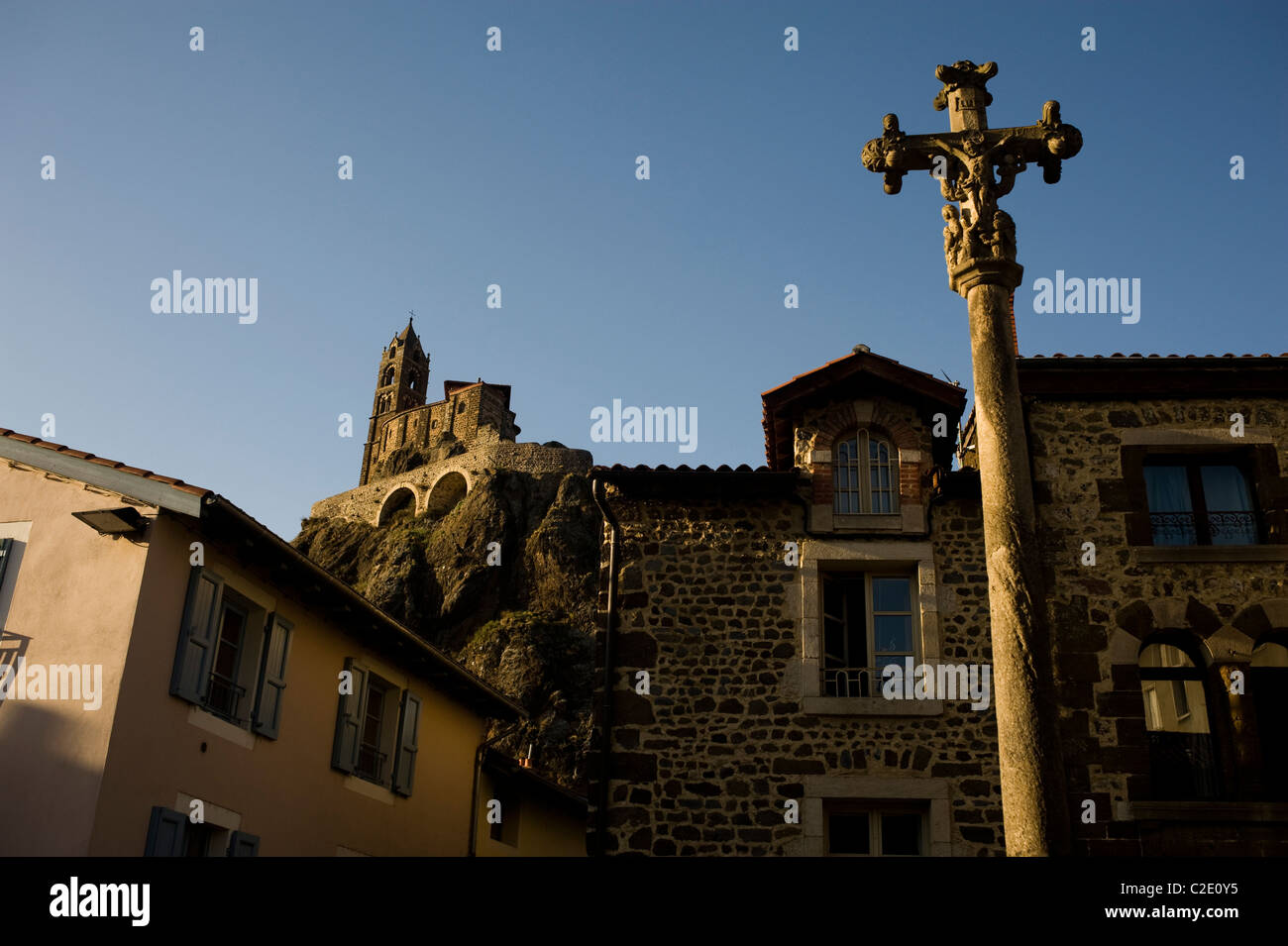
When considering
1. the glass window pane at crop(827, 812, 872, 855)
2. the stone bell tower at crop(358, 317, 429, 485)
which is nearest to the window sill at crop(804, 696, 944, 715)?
the glass window pane at crop(827, 812, 872, 855)

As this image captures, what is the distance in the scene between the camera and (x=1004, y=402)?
6.60 m

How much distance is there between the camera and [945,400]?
11992 millimetres

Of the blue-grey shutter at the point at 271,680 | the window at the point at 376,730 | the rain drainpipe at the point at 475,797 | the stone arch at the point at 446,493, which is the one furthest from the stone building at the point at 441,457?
the blue-grey shutter at the point at 271,680

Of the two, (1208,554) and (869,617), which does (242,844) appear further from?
(1208,554)

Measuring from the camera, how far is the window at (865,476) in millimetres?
11852

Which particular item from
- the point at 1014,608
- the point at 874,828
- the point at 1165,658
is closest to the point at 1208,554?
the point at 1165,658

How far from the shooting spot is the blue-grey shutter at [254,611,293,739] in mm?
12234

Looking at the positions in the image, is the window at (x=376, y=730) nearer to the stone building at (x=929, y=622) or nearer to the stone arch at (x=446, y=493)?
the stone building at (x=929, y=622)

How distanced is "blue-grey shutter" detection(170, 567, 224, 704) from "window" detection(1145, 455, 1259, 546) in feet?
30.8

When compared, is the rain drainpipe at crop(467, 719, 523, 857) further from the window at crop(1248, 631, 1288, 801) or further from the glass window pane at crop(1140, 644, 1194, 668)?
the window at crop(1248, 631, 1288, 801)

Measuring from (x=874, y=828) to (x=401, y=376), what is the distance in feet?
274

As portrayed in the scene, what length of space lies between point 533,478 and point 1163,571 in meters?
47.3

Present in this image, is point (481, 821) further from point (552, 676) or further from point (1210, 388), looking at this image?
point (552, 676)

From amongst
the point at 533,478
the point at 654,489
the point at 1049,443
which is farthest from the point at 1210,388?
the point at 533,478
